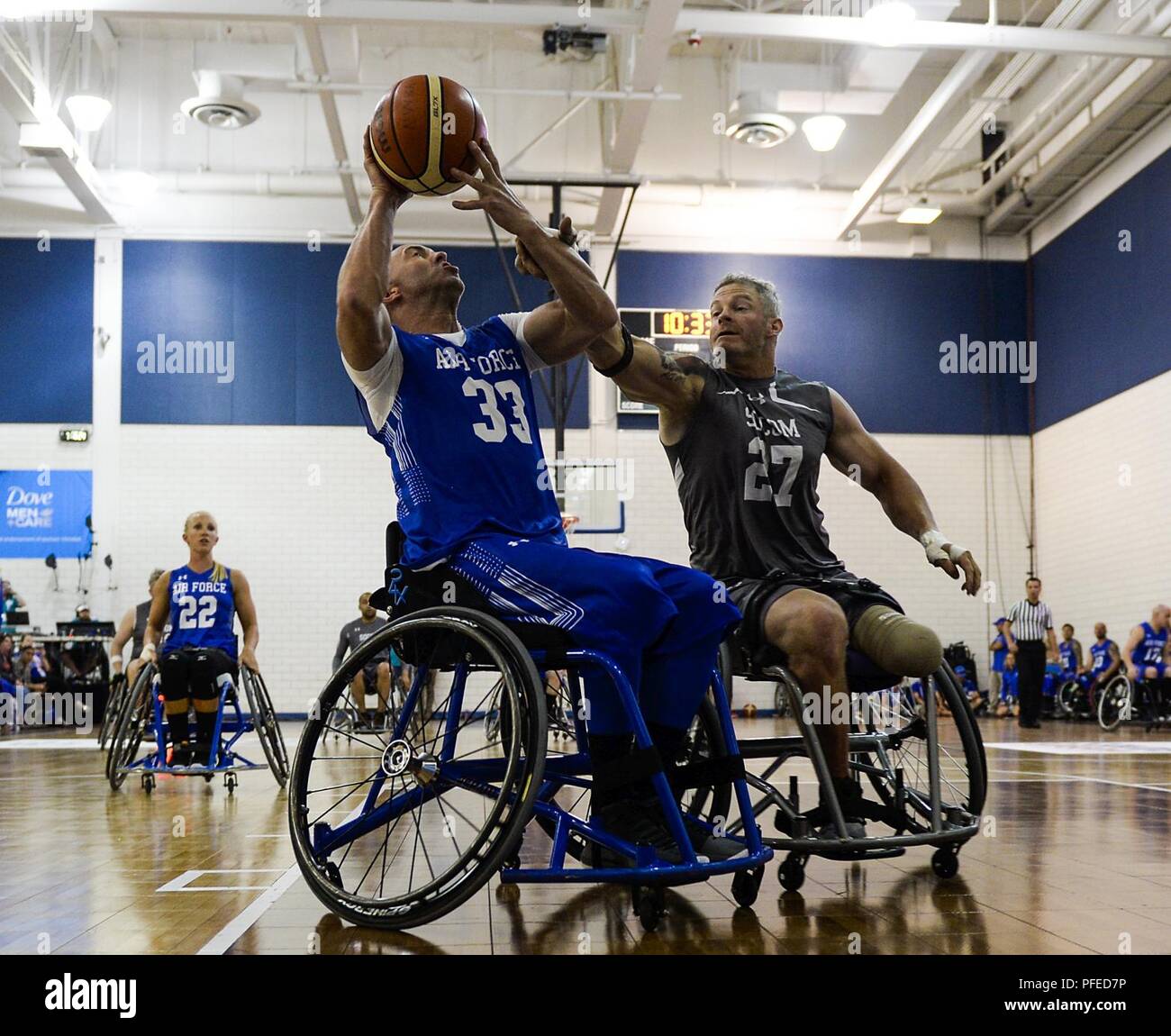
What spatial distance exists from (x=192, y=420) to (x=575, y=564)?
1246 cm

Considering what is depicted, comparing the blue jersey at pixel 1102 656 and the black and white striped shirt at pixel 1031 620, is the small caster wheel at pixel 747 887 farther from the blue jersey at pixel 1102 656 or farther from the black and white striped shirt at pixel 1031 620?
the blue jersey at pixel 1102 656

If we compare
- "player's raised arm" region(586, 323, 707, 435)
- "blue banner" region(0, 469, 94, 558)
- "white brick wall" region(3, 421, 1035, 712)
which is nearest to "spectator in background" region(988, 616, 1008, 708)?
"white brick wall" region(3, 421, 1035, 712)

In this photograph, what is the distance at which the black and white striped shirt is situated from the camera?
434 inches

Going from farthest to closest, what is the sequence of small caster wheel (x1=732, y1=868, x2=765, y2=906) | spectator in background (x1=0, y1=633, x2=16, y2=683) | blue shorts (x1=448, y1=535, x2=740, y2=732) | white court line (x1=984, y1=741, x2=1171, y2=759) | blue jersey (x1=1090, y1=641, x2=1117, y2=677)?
blue jersey (x1=1090, y1=641, x2=1117, y2=677) < spectator in background (x1=0, y1=633, x2=16, y2=683) < white court line (x1=984, y1=741, x2=1171, y2=759) < small caster wheel (x1=732, y1=868, x2=765, y2=906) < blue shorts (x1=448, y1=535, x2=740, y2=732)

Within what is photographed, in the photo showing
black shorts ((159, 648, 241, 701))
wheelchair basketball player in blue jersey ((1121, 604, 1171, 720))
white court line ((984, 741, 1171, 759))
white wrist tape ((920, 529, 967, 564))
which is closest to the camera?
white wrist tape ((920, 529, 967, 564))

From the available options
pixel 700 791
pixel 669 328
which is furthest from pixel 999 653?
pixel 700 791

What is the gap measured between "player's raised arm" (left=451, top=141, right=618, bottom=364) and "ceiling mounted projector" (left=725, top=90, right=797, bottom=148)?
891 centimetres

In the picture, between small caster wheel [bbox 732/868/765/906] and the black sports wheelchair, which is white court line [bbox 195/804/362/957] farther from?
small caster wheel [bbox 732/868/765/906]

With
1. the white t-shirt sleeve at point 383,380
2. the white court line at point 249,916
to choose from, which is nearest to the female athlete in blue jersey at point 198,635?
the white court line at point 249,916

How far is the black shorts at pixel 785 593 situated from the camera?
282 cm

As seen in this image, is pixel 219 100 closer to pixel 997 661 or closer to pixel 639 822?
pixel 997 661

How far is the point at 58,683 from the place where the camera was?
1273 cm

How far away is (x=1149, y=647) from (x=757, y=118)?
597cm
